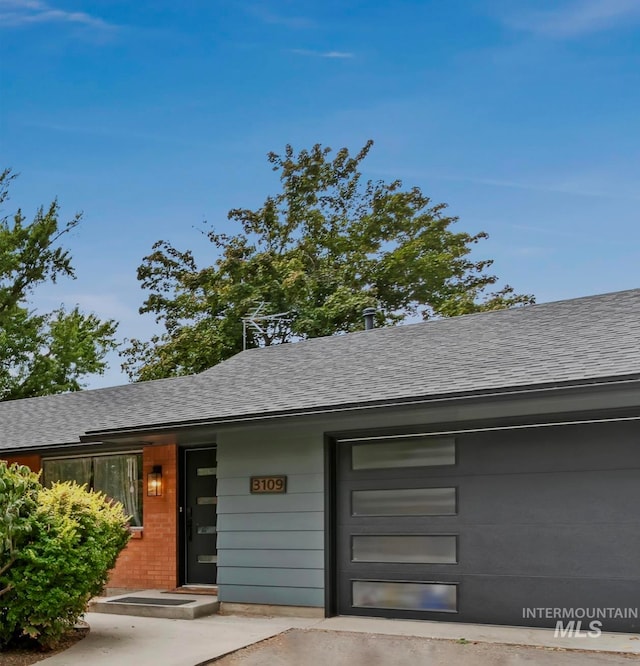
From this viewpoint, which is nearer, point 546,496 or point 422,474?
point 546,496

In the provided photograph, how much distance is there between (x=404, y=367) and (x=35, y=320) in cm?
2133

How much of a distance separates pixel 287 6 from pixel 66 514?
993 cm

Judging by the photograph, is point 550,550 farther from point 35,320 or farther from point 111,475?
point 35,320

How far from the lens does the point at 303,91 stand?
614 inches

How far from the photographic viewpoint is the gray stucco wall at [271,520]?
26.7ft

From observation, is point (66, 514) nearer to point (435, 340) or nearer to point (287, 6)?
point (435, 340)

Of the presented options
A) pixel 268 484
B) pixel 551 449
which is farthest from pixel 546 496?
pixel 268 484

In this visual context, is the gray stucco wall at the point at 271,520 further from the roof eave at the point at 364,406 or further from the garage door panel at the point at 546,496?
the garage door panel at the point at 546,496

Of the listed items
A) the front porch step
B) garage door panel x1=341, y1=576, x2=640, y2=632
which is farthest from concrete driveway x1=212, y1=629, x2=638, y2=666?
the front porch step

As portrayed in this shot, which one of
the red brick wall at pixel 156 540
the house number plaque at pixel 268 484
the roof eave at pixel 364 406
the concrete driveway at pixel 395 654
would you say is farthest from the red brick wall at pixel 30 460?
the concrete driveway at pixel 395 654

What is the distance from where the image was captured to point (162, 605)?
8.53 m

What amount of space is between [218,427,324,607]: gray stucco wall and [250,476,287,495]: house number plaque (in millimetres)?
59

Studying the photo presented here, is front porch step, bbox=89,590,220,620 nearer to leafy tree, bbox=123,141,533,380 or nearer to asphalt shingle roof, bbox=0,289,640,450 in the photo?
asphalt shingle roof, bbox=0,289,640,450

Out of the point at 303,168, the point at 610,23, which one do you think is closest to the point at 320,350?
the point at 610,23
